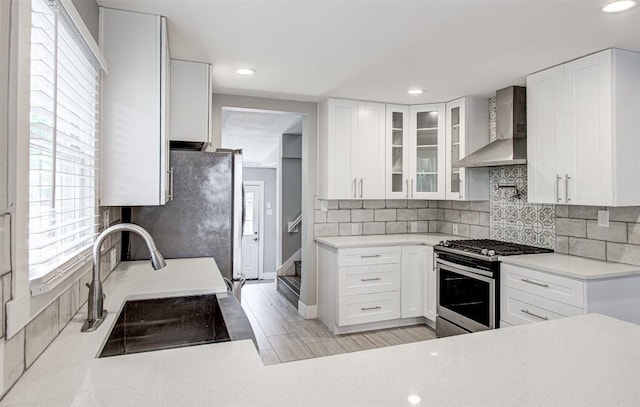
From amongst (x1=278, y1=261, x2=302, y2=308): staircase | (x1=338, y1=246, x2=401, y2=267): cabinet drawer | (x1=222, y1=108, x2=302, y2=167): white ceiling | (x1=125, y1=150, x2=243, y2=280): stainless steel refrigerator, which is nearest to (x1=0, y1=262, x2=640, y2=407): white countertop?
(x1=125, y1=150, x2=243, y2=280): stainless steel refrigerator

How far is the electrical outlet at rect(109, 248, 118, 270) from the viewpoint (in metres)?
2.13

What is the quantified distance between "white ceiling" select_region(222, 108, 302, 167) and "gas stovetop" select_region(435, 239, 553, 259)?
2.18m

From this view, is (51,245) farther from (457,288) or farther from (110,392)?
(457,288)

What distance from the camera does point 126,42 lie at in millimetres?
1913

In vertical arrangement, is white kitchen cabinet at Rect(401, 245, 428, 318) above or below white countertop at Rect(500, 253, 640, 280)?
below

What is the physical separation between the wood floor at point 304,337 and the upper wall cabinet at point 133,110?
185 cm

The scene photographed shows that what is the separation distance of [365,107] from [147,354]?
335cm

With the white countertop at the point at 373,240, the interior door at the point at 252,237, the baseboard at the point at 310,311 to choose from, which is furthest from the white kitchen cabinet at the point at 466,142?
the interior door at the point at 252,237

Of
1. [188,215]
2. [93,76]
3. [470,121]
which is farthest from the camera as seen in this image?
[470,121]

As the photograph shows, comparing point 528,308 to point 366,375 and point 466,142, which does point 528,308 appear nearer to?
point 466,142

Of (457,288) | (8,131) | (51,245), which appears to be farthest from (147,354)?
(457,288)

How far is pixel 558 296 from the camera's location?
2.41 m

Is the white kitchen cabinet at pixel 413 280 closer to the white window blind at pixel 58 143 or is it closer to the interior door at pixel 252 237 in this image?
the white window blind at pixel 58 143

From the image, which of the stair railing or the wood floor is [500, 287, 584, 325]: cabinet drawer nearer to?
Answer: the wood floor
